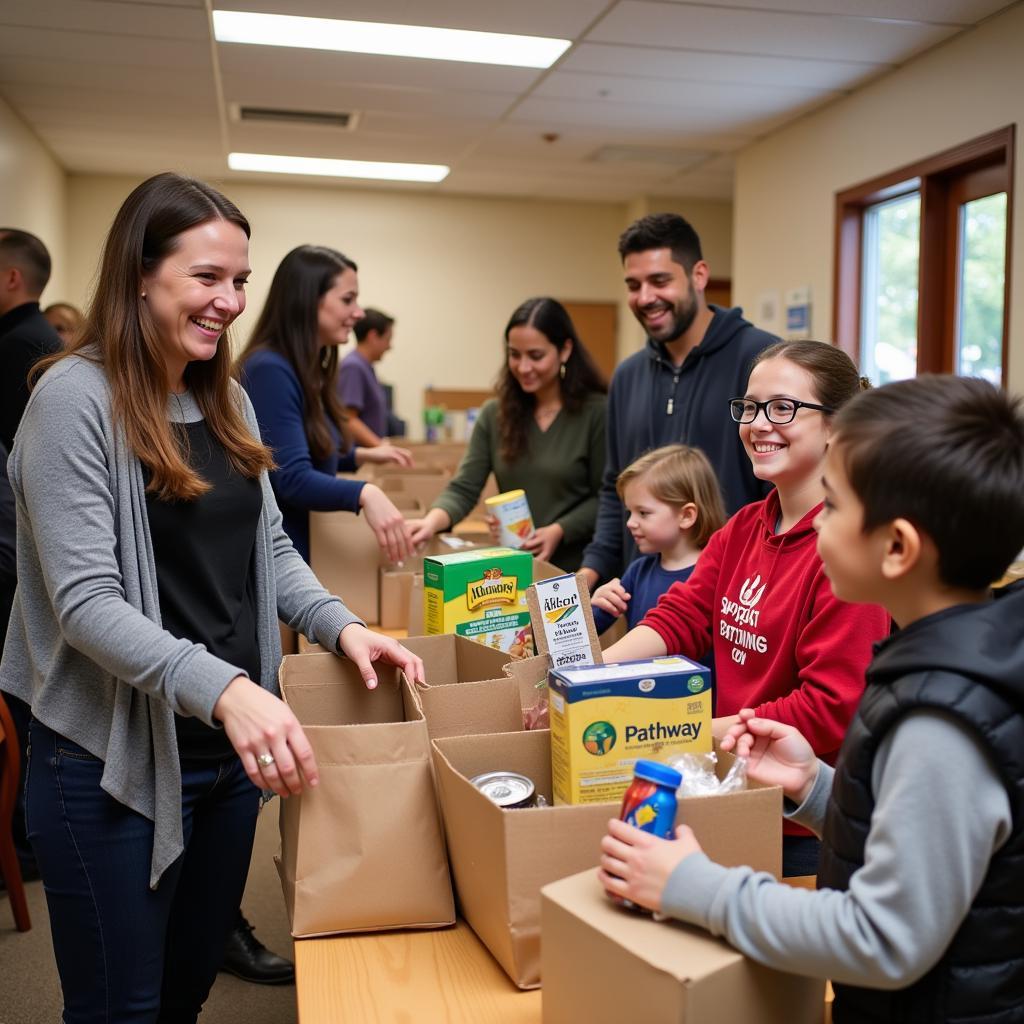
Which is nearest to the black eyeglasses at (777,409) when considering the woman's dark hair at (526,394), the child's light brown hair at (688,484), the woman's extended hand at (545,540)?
the child's light brown hair at (688,484)

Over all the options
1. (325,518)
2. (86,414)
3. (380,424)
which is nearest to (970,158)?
(380,424)

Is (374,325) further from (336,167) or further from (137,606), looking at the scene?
(137,606)

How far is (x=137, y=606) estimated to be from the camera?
4.04 feet

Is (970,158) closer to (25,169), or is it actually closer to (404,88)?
(404,88)

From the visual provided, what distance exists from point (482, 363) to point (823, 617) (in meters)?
7.80

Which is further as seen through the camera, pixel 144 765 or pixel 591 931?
pixel 144 765

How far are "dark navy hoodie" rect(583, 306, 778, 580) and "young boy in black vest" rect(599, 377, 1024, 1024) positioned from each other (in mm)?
1587

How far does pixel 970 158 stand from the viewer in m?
4.59

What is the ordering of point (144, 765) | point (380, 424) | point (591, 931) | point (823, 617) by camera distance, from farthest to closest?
point (380, 424) < point (823, 617) < point (144, 765) < point (591, 931)

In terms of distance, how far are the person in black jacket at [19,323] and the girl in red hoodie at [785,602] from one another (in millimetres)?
2213

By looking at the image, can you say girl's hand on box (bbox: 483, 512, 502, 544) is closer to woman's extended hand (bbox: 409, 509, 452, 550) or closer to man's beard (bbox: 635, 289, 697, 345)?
woman's extended hand (bbox: 409, 509, 452, 550)

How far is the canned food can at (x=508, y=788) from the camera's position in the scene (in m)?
1.13

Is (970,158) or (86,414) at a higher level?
(970,158)

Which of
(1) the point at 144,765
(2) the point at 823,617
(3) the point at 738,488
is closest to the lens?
(1) the point at 144,765
